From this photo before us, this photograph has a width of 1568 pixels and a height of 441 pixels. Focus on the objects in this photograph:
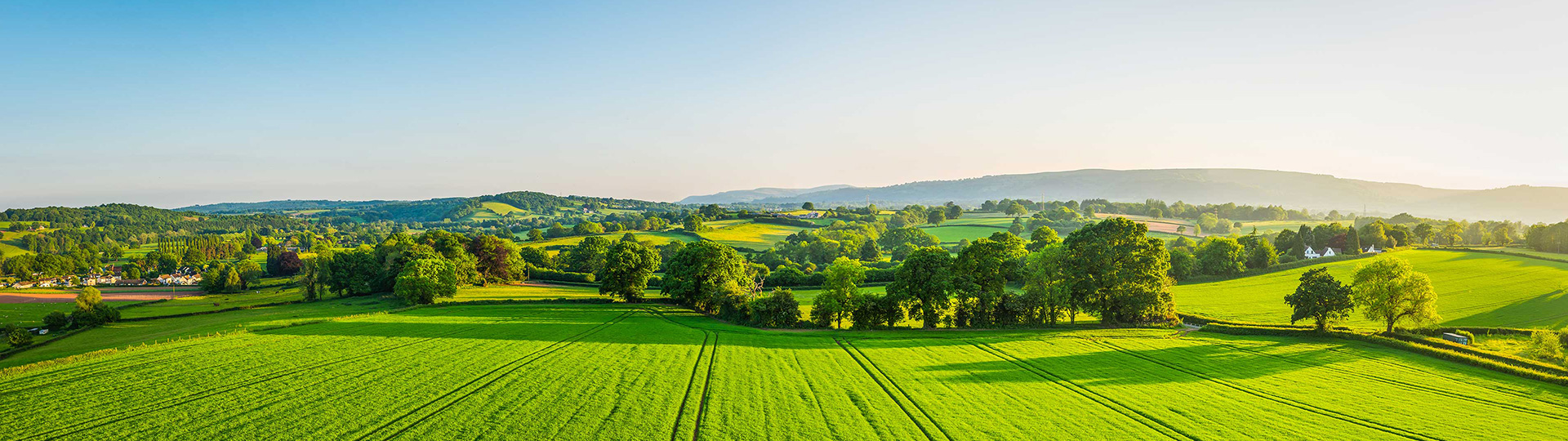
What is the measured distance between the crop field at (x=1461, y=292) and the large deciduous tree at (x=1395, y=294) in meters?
7.89

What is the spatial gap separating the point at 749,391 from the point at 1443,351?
43.3 meters

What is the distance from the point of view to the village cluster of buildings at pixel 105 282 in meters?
99.2

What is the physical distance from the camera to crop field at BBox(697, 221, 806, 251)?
5369 inches

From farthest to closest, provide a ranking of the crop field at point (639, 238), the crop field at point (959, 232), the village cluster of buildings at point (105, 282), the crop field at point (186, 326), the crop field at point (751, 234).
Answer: the crop field at point (959, 232), the crop field at point (751, 234), the crop field at point (639, 238), the village cluster of buildings at point (105, 282), the crop field at point (186, 326)

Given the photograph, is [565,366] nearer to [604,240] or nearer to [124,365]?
[124,365]

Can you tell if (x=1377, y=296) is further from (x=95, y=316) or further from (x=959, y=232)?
(x=959, y=232)

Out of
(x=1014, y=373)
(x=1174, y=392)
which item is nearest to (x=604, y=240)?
(x=1014, y=373)

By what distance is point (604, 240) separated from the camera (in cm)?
10188

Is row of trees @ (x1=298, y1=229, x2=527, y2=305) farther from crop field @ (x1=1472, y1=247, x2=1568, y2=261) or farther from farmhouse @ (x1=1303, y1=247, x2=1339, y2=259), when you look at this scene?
crop field @ (x1=1472, y1=247, x2=1568, y2=261)

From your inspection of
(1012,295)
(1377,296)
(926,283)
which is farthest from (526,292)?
(1377,296)

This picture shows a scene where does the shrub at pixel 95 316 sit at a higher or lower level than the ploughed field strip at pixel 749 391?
lower

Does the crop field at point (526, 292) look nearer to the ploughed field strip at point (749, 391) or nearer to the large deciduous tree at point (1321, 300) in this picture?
the ploughed field strip at point (749, 391)

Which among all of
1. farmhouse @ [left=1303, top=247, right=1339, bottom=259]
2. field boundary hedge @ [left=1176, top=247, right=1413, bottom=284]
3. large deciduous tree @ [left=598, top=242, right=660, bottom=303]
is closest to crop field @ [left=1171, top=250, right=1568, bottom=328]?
field boundary hedge @ [left=1176, top=247, right=1413, bottom=284]

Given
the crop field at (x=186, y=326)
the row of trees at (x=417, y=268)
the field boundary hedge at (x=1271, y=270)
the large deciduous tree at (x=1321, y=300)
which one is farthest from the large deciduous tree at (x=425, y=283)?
the field boundary hedge at (x=1271, y=270)
